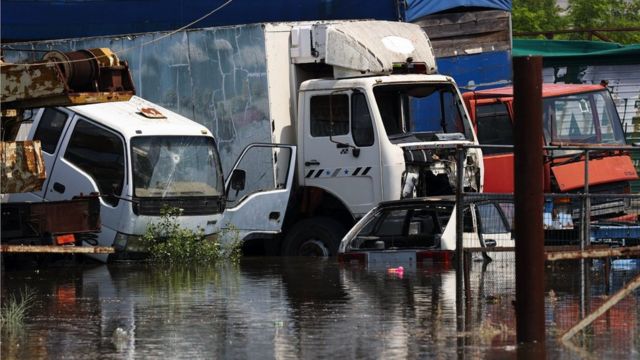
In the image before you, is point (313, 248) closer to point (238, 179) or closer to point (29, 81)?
point (238, 179)

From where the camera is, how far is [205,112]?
69.6 ft

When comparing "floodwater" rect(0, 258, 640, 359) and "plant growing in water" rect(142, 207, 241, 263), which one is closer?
"floodwater" rect(0, 258, 640, 359)

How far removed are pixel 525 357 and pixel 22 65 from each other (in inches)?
312

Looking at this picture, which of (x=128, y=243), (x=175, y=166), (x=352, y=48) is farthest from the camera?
(x=352, y=48)

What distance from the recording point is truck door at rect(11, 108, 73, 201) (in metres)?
19.2

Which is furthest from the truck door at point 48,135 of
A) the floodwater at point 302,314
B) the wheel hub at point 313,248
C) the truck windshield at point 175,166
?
the wheel hub at point 313,248

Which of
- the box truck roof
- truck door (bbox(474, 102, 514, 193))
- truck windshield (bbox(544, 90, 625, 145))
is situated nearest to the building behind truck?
the box truck roof

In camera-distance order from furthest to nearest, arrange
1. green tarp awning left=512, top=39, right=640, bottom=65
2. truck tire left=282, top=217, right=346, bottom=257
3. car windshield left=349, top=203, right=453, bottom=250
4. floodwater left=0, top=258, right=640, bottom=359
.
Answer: green tarp awning left=512, top=39, right=640, bottom=65 → truck tire left=282, top=217, right=346, bottom=257 → car windshield left=349, top=203, right=453, bottom=250 → floodwater left=0, top=258, right=640, bottom=359

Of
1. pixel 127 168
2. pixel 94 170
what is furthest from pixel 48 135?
pixel 127 168

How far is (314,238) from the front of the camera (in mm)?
20547

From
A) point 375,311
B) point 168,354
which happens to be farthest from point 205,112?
point 168,354

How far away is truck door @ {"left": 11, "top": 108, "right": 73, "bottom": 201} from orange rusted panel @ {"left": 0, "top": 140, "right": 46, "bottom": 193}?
3.34m

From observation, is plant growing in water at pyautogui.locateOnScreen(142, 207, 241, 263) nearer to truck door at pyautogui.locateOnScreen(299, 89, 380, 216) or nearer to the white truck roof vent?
truck door at pyautogui.locateOnScreen(299, 89, 380, 216)

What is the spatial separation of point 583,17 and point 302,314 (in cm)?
3291
